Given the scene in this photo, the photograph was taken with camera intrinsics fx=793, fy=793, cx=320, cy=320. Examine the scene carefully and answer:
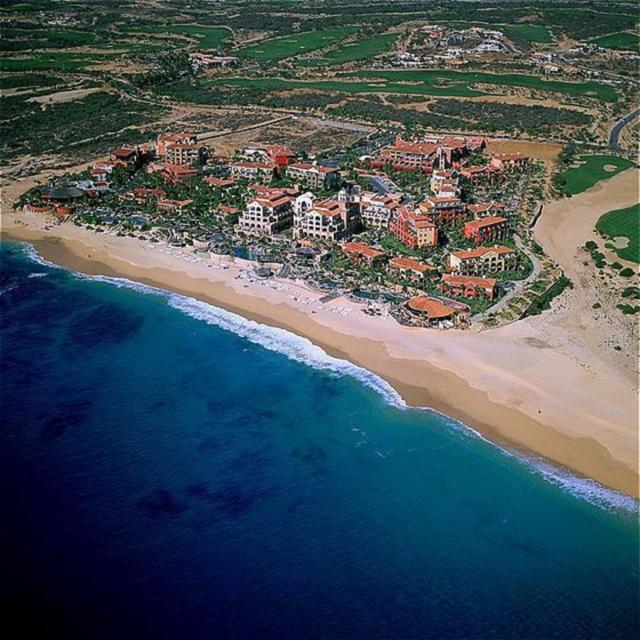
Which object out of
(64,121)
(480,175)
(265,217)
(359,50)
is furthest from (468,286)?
(359,50)

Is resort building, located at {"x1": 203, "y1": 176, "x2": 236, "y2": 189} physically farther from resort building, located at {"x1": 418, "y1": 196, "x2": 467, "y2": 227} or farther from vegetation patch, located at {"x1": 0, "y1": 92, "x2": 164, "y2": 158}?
vegetation patch, located at {"x1": 0, "y1": 92, "x2": 164, "y2": 158}

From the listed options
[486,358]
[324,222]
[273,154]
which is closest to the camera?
[486,358]

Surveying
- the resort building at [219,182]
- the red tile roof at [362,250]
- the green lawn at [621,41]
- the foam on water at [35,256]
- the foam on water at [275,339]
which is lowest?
the foam on water at [275,339]

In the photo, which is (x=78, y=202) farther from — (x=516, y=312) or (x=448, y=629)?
(x=448, y=629)

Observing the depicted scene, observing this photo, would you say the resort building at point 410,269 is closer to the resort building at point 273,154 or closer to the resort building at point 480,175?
the resort building at point 480,175

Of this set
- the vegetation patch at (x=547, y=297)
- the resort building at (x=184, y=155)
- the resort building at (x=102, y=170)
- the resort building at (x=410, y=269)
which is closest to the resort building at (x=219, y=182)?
the resort building at (x=184, y=155)

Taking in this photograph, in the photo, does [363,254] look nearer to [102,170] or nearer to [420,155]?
[420,155]
